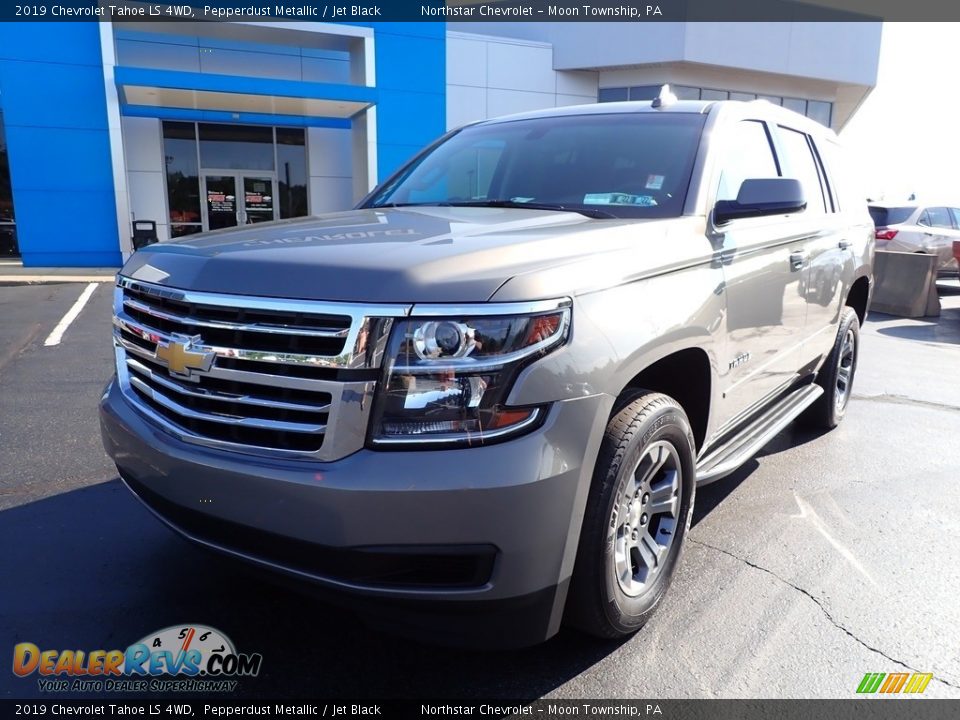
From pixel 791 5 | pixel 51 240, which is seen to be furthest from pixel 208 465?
pixel 791 5

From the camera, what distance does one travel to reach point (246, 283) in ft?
7.09

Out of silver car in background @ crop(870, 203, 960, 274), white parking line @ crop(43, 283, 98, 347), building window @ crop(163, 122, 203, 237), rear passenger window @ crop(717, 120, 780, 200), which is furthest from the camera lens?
building window @ crop(163, 122, 203, 237)

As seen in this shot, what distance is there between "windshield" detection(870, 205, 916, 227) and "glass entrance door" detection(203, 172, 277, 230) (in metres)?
15.0

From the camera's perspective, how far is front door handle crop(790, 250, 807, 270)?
374cm

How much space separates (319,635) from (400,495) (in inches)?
43.7

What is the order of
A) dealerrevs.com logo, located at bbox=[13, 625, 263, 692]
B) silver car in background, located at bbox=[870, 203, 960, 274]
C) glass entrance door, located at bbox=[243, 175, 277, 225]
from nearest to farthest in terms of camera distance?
dealerrevs.com logo, located at bbox=[13, 625, 263, 692] → silver car in background, located at bbox=[870, 203, 960, 274] → glass entrance door, located at bbox=[243, 175, 277, 225]

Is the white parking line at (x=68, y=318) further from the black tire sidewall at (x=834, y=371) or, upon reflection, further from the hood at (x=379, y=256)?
the black tire sidewall at (x=834, y=371)

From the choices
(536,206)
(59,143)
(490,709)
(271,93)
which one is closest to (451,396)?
(490,709)

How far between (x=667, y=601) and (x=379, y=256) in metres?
1.89

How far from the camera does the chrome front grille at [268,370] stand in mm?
1990

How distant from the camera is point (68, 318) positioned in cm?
985

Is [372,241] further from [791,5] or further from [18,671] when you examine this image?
[791,5]

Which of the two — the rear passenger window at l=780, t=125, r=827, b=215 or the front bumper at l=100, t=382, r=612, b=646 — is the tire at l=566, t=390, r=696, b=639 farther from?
the rear passenger window at l=780, t=125, r=827, b=215

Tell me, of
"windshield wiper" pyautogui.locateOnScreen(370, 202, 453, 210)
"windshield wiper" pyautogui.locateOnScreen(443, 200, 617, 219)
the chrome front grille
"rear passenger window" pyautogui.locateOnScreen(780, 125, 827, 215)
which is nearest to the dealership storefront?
"windshield wiper" pyautogui.locateOnScreen(370, 202, 453, 210)
